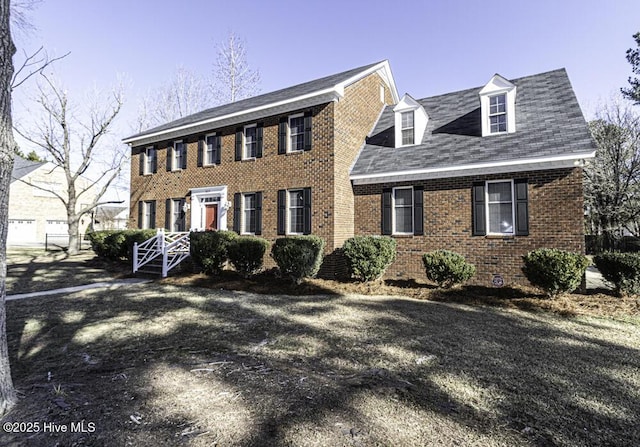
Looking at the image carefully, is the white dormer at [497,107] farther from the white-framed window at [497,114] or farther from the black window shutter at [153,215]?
the black window shutter at [153,215]

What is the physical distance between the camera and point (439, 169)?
1017cm

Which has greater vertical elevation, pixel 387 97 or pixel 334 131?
pixel 387 97

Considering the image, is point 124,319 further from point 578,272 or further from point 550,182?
point 550,182

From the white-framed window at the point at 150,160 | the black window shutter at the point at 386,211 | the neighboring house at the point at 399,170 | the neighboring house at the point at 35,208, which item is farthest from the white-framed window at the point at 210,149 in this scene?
the neighboring house at the point at 35,208

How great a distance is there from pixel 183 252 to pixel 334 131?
7.47 m

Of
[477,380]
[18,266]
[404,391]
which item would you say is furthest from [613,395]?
[18,266]

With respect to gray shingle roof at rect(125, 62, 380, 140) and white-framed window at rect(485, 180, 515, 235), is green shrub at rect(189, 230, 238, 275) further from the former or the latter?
white-framed window at rect(485, 180, 515, 235)

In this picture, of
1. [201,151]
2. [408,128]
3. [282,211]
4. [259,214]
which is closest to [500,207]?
[408,128]

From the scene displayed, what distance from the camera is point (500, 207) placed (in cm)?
962

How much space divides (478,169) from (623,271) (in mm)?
4157

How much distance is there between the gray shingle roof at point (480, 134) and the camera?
30.2 feet

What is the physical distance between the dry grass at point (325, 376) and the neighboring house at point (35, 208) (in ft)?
98.6

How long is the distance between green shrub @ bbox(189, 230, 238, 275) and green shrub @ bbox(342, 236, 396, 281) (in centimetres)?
418

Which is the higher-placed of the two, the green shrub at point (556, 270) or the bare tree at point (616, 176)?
the bare tree at point (616, 176)
